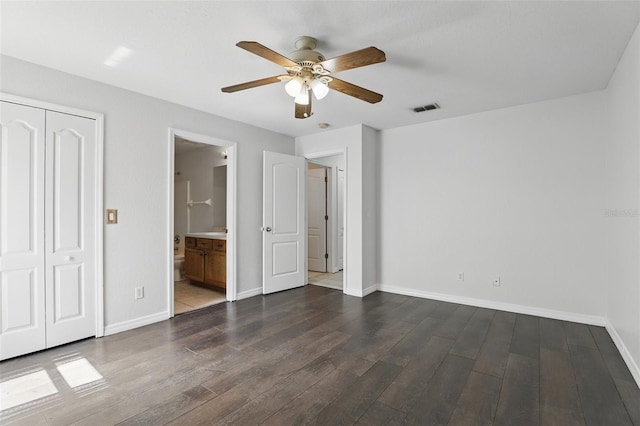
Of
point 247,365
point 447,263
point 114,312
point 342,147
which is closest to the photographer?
point 247,365

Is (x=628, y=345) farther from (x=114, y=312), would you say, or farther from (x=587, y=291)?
(x=114, y=312)

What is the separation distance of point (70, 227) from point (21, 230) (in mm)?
333

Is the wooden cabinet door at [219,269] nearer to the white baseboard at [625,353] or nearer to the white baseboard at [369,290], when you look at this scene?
the white baseboard at [369,290]

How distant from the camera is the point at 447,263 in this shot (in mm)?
4363

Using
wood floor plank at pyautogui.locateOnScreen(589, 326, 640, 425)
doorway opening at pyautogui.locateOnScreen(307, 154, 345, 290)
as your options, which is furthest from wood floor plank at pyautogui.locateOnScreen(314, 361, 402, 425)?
doorway opening at pyautogui.locateOnScreen(307, 154, 345, 290)

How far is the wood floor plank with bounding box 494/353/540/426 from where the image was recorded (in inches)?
74.1

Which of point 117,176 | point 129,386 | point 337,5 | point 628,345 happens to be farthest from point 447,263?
point 117,176

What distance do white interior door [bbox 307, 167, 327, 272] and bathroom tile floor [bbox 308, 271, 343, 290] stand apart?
242 mm

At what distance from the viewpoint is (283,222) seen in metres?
4.92

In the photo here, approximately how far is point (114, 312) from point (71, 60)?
234cm

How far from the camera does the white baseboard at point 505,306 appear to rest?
346 centimetres

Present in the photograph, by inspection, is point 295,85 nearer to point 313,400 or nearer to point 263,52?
point 263,52

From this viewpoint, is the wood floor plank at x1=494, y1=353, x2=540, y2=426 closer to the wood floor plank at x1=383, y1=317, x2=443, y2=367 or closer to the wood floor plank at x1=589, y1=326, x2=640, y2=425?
the wood floor plank at x1=589, y1=326, x2=640, y2=425

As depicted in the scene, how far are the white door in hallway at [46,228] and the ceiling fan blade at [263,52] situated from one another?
6.79 ft
